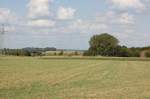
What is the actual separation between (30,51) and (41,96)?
128483mm

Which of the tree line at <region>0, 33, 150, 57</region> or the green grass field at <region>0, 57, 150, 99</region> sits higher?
the tree line at <region>0, 33, 150, 57</region>

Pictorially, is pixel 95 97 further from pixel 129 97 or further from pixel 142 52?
pixel 142 52

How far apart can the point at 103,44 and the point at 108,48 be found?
9722mm

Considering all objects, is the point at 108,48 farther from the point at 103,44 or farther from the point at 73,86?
the point at 73,86

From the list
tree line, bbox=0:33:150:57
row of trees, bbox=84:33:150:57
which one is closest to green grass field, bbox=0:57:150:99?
row of trees, bbox=84:33:150:57

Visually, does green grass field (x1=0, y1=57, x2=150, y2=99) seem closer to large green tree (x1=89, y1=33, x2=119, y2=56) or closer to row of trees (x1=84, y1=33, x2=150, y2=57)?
row of trees (x1=84, y1=33, x2=150, y2=57)

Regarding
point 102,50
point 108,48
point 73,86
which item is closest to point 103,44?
point 108,48

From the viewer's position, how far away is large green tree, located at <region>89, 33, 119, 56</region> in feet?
483

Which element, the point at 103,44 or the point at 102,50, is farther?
the point at 103,44

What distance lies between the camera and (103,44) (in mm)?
161625

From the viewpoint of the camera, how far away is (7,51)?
15700cm

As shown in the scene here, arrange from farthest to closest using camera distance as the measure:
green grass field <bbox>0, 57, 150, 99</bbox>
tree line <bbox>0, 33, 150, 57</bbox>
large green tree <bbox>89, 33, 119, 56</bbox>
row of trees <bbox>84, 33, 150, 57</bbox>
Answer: large green tree <bbox>89, 33, 119, 56</bbox> < tree line <bbox>0, 33, 150, 57</bbox> < row of trees <bbox>84, 33, 150, 57</bbox> < green grass field <bbox>0, 57, 150, 99</bbox>

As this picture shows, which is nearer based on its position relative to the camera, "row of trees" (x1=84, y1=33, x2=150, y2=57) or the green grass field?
the green grass field

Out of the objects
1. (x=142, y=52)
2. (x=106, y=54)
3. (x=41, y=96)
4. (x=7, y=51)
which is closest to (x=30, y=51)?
(x=7, y=51)
